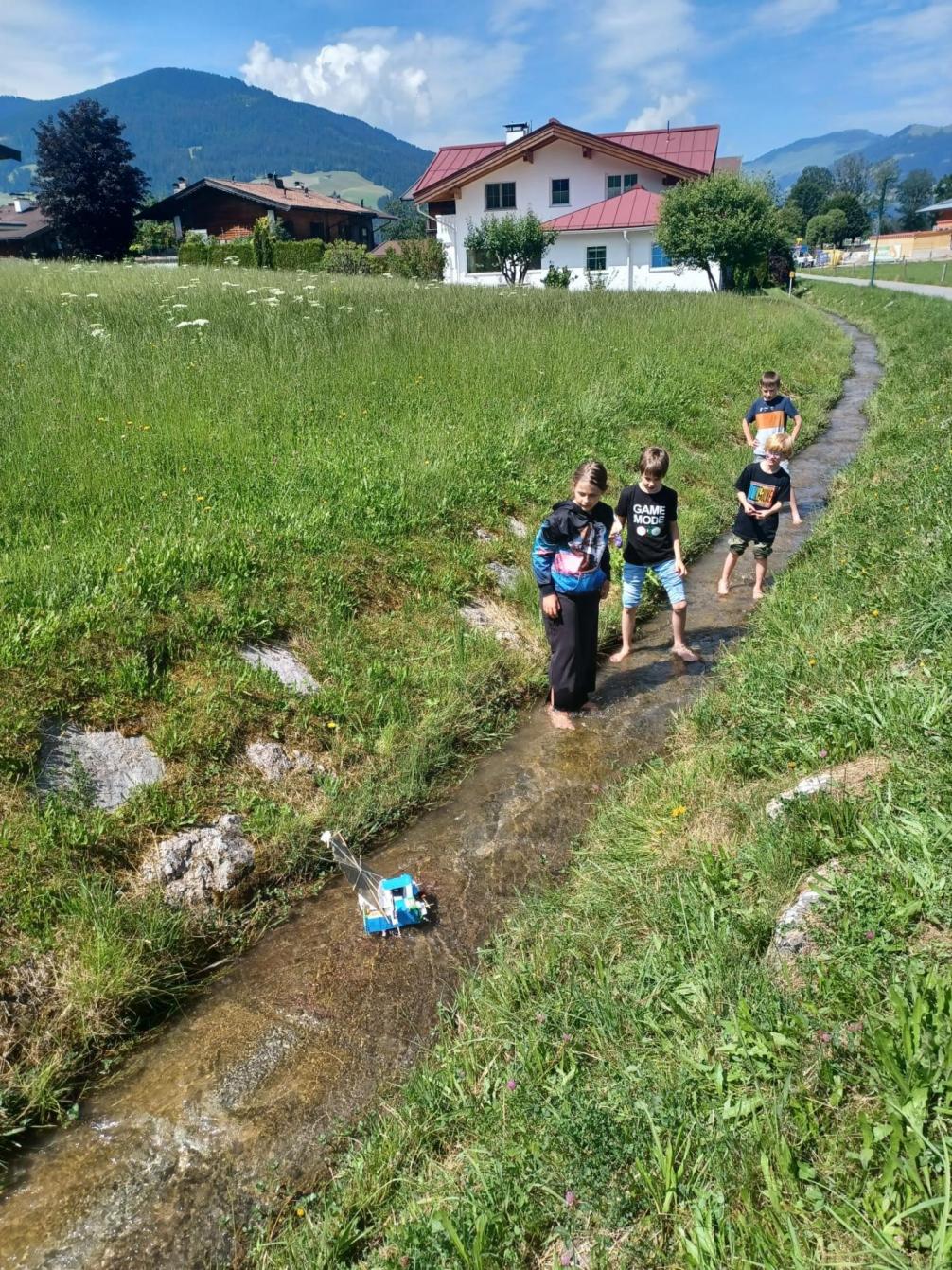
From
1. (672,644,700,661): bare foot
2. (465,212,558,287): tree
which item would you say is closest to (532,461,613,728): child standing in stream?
(672,644,700,661): bare foot

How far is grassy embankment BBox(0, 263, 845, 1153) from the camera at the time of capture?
375cm

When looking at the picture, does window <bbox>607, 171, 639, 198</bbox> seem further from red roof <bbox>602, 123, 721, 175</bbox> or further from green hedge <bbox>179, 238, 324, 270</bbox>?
green hedge <bbox>179, 238, 324, 270</bbox>

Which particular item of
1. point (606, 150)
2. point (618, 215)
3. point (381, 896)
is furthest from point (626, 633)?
point (606, 150)

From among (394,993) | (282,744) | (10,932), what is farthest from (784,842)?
(10,932)

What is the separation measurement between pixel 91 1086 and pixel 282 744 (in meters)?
2.06

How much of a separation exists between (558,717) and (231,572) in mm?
2524

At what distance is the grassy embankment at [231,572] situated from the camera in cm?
375

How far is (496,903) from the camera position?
164 inches

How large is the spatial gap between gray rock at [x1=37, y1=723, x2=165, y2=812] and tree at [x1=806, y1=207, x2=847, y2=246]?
12610cm

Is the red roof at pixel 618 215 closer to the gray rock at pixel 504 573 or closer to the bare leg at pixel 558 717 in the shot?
the gray rock at pixel 504 573

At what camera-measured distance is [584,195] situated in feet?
142

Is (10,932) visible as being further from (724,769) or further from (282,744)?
(724,769)

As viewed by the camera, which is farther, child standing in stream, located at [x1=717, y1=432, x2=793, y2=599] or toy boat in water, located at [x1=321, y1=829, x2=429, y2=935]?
child standing in stream, located at [x1=717, y1=432, x2=793, y2=599]

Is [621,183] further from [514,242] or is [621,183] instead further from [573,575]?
[573,575]
